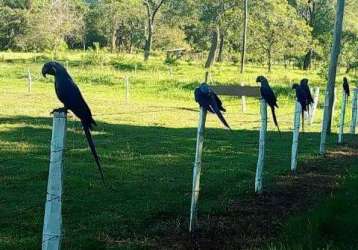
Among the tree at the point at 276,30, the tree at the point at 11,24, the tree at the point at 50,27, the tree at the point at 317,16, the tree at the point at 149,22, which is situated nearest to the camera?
the tree at the point at 276,30

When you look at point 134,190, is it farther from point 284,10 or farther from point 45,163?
point 284,10

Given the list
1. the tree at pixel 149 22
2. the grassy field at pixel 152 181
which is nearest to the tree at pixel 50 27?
the tree at pixel 149 22

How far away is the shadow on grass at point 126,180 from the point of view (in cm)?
577

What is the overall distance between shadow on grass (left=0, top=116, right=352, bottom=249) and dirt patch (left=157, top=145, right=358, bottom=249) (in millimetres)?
209

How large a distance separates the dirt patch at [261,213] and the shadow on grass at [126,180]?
0.21 metres

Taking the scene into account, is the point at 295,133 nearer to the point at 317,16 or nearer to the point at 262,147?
the point at 262,147

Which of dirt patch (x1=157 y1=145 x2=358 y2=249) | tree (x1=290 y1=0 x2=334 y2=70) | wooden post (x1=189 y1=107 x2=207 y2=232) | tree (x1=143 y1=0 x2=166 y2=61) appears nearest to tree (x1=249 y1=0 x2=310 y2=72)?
tree (x1=143 y1=0 x2=166 y2=61)

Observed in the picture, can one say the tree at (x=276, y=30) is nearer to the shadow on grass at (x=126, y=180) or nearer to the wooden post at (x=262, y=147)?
the shadow on grass at (x=126, y=180)

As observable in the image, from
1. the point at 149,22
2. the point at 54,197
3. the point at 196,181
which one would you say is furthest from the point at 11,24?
the point at 54,197

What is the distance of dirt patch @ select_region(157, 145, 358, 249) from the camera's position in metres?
5.42

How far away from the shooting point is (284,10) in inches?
1854

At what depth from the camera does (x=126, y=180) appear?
832cm

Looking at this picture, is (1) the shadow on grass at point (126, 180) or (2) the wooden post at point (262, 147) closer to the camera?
(1) the shadow on grass at point (126, 180)

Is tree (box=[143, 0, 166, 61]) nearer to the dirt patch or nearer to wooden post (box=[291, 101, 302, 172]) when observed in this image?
wooden post (box=[291, 101, 302, 172])
